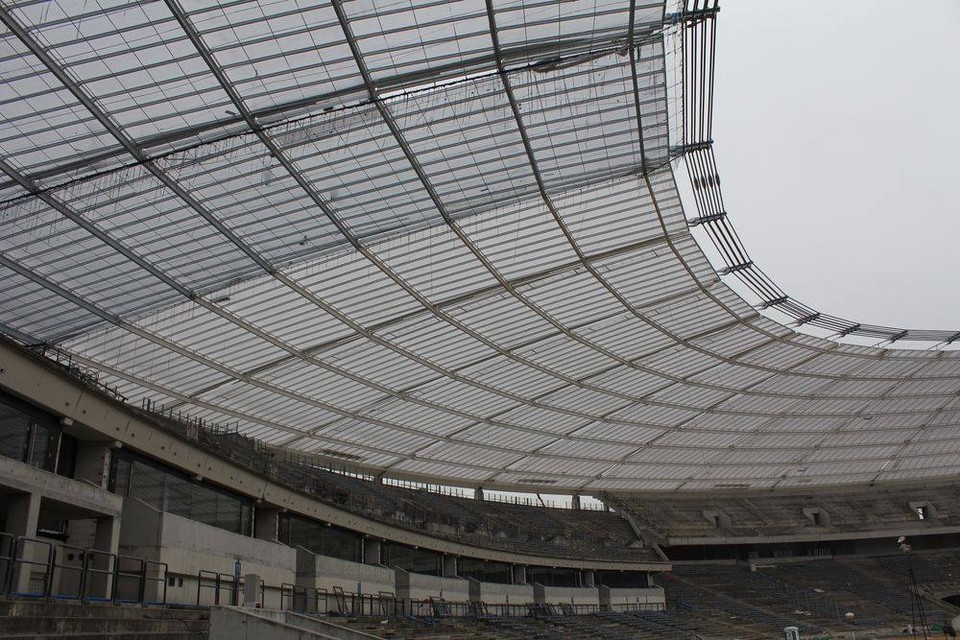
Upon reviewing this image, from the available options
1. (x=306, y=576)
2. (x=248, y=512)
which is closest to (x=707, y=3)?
(x=248, y=512)

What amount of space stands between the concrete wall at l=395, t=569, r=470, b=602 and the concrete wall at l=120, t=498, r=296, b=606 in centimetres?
1349

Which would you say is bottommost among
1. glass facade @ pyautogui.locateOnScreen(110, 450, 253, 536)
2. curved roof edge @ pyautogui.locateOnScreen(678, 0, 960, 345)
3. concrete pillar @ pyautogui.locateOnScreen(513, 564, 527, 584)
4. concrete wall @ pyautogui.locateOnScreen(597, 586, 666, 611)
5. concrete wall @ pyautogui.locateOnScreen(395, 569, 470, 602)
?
concrete wall @ pyautogui.locateOnScreen(597, 586, 666, 611)

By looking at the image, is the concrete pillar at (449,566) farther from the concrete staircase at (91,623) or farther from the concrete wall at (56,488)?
the concrete staircase at (91,623)

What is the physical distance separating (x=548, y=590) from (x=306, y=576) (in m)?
32.2

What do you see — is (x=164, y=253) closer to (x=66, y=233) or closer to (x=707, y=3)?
(x=66, y=233)

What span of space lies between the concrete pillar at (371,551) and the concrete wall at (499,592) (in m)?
11.7

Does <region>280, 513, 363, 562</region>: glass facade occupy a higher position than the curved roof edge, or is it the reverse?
the curved roof edge

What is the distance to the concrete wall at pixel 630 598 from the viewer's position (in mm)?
70125

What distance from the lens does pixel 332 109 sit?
24609 millimetres

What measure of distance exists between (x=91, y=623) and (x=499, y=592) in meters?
47.1

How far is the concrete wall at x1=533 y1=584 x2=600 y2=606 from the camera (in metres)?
63.1

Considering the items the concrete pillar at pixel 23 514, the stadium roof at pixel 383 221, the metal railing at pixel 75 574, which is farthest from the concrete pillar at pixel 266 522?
the concrete pillar at pixel 23 514

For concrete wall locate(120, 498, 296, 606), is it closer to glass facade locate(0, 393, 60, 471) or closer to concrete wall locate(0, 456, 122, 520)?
concrete wall locate(0, 456, 122, 520)

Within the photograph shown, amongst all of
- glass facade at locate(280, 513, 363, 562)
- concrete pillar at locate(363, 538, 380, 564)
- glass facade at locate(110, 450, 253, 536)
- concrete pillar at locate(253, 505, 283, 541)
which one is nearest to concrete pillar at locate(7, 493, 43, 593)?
glass facade at locate(110, 450, 253, 536)
